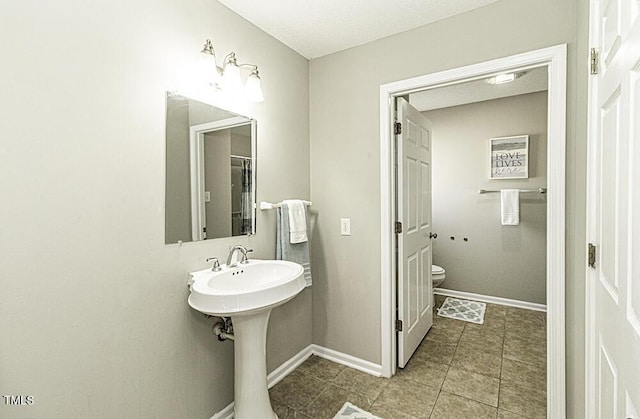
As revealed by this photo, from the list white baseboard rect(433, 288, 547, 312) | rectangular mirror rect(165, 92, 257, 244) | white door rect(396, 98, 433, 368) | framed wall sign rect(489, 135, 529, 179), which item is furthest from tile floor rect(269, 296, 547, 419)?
framed wall sign rect(489, 135, 529, 179)

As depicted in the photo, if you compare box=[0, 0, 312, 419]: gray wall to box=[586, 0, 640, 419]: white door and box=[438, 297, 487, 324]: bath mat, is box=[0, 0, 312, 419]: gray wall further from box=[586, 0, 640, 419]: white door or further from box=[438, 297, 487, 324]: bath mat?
box=[438, 297, 487, 324]: bath mat

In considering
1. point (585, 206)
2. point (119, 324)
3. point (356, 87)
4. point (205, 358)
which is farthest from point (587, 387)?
point (356, 87)

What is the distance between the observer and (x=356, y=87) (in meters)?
2.18

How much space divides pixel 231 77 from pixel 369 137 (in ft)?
3.30

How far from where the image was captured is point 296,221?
210 cm

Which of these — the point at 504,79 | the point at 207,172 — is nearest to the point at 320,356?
the point at 207,172

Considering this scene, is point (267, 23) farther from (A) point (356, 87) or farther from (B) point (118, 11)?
(B) point (118, 11)

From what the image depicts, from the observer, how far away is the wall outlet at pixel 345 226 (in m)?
2.25

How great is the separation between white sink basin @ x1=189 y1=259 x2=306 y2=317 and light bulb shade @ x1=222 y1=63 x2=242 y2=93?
1.00 metres

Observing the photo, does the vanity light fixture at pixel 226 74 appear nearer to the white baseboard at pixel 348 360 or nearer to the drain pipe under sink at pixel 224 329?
the drain pipe under sink at pixel 224 329

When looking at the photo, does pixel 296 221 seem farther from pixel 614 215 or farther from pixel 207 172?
pixel 614 215

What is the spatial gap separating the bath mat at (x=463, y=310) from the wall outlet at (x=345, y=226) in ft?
5.68

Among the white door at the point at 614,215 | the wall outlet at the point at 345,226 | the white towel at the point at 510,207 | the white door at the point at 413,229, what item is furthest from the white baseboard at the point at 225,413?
the white towel at the point at 510,207

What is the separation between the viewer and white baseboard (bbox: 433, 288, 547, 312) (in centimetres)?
329
